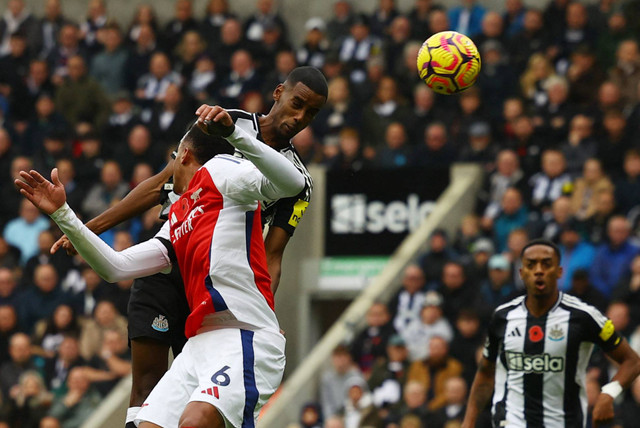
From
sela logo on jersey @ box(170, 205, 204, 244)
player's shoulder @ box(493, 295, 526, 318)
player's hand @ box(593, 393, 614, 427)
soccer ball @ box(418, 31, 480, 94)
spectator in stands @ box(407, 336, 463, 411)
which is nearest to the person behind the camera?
sela logo on jersey @ box(170, 205, 204, 244)

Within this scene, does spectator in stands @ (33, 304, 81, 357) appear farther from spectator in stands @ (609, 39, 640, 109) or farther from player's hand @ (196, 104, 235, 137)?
player's hand @ (196, 104, 235, 137)

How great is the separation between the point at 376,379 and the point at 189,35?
7051 mm

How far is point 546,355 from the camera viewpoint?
852 centimetres

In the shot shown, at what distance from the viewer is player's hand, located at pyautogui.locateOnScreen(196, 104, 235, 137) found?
5.81m

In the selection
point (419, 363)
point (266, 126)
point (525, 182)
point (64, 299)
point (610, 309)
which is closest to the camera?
point (266, 126)

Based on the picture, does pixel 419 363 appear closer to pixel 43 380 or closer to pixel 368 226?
pixel 368 226

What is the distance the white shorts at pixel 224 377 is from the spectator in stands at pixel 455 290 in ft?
21.9

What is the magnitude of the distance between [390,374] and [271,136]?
5.89 m

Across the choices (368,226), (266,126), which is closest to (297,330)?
(368,226)

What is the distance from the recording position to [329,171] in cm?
1533

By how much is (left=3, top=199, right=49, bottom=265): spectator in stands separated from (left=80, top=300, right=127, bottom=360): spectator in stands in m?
1.87

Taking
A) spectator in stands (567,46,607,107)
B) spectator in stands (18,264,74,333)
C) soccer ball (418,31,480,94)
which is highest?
spectator in stands (567,46,607,107)

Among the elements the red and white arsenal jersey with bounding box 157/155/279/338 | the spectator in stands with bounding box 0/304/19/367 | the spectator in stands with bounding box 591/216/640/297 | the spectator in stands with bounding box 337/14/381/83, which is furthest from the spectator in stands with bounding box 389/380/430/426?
the red and white arsenal jersey with bounding box 157/155/279/338

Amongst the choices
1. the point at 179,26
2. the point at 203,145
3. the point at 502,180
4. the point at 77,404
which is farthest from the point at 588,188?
the point at 179,26
